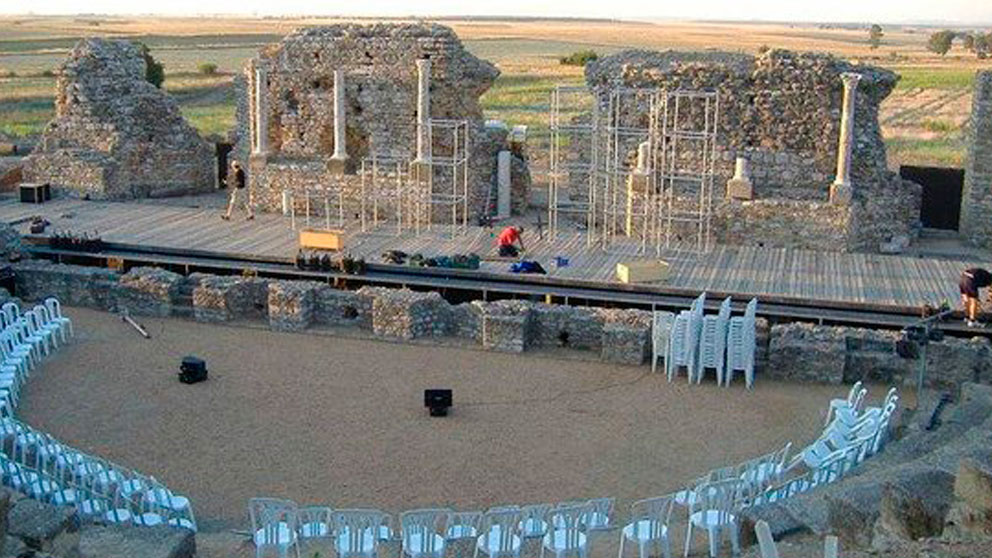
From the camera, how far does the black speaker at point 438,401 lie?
14.5 m

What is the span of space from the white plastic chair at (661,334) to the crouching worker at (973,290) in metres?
4.18

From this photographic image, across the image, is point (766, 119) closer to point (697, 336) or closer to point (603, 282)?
point (603, 282)

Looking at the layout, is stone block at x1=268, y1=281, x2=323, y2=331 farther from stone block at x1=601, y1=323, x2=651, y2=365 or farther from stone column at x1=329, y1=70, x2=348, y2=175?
stone column at x1=329, y1=70, x2=348, y2=175

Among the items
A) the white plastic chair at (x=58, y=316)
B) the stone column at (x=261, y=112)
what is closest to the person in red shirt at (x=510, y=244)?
the stone column at (x=261, y=112)

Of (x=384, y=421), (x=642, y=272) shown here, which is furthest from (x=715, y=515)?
(x=642, y=272)

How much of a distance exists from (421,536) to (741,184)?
1413cm

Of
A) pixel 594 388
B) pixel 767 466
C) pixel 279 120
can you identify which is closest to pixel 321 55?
pixel 279 120

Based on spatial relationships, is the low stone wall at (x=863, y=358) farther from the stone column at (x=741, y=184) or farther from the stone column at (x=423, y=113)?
the stone column at (x=423, y=113)

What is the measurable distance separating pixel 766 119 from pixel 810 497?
13.8 meters

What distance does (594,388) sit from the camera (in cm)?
1570

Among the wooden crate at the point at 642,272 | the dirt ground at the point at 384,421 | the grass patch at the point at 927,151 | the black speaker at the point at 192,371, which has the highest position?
Result: the wooden crate at the point at 642,272

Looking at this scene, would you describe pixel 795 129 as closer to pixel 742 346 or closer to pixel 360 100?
pixel 742 346

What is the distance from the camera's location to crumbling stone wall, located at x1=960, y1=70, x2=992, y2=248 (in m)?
23.2

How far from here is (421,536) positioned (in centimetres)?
1002
